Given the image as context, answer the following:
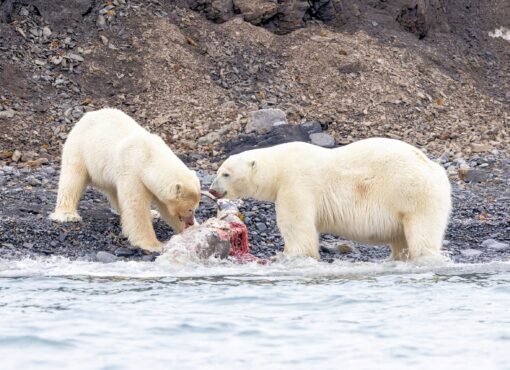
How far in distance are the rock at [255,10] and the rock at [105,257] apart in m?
11.5

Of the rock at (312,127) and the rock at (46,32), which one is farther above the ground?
the rock at (46,32)

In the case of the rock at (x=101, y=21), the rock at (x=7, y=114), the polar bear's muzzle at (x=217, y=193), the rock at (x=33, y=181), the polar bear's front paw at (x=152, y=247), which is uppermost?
the rock at (x=101, y=21)

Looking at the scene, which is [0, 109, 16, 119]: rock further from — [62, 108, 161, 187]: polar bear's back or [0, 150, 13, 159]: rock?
[62, 108, 161, 187]: polar bear's back

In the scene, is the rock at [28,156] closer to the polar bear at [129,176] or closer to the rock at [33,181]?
the rock at [33,181]

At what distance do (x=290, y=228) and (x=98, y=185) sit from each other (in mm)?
2880

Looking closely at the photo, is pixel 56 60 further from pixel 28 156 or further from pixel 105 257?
pixel 105 257

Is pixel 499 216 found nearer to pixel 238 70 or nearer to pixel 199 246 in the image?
pixel 199 246

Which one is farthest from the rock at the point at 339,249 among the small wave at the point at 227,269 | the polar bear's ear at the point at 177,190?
the polar bear's ear at the point at 177,190

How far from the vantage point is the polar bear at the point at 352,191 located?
34.9 feet

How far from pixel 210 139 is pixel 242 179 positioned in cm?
666

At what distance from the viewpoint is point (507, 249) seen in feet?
41.1

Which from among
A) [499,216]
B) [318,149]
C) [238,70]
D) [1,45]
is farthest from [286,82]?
[318,149]

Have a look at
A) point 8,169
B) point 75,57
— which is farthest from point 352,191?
point 75,57

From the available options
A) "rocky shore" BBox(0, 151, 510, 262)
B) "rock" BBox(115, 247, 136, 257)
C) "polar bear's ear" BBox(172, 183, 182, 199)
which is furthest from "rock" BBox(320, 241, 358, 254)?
"rock" BBox(115, 247, 136, 257)
